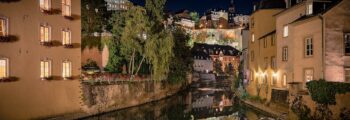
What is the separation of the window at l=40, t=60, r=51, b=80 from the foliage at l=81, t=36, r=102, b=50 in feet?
74.5

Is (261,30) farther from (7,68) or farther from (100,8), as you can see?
(7,68)

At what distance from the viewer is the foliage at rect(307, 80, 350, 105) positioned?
21.3 meters

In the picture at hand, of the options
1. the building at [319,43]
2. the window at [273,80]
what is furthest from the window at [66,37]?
the window at [273,80]

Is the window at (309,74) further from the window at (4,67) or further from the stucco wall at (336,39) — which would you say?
the window at (4,67)

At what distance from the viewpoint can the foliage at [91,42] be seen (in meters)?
49.6

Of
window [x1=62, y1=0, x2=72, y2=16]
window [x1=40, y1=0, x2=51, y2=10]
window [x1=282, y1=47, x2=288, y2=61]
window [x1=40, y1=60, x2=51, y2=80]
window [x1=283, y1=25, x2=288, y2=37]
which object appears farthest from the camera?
window [x1=282, y1=47, x2=288, y2=61]

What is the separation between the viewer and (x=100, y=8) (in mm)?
56969

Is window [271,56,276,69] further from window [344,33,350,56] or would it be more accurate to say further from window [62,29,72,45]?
window [62,29,72,45]

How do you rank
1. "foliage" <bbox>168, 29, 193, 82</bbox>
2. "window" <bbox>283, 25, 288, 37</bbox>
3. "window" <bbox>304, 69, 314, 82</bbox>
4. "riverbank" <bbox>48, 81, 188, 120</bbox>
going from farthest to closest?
"foliage" <bbox>168, 29, 193, 82</bbox>
"window" <bbox>283, 25, 288, 37</bbox>
"riverbank" <bbox>48, 81, 188, 120</bbox>
"window" <bbox>304, 69, 314, 82</bbox>

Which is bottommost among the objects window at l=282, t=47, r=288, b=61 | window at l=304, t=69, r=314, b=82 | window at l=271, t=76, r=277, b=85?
window at l=271, t=76, r=277, b=85

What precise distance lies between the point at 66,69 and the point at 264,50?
20.8 meters

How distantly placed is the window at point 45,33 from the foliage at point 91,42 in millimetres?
22558

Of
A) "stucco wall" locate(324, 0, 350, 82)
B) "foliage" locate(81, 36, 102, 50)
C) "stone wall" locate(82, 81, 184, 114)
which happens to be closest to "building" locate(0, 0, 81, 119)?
"stone wall" locate(82, 81, 184, 114)

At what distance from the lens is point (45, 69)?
1051 inches
